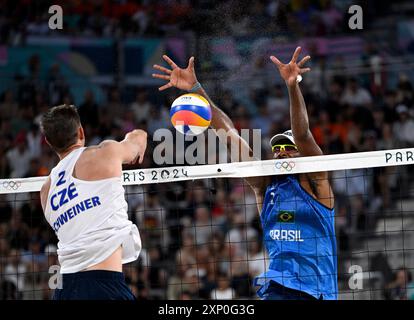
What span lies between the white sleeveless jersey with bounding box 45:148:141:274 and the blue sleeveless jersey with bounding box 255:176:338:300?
176 centimetres

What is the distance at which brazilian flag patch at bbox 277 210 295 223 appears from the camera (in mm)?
7605

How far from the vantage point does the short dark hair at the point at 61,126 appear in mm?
6211

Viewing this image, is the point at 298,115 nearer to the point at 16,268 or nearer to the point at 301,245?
the point at 301,245

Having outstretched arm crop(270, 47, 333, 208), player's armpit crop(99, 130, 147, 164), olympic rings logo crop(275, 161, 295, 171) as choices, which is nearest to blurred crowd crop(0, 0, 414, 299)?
olympic rings logo crop(275, 161, 295, 171)

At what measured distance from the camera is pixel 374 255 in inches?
534

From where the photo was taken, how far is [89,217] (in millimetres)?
6059

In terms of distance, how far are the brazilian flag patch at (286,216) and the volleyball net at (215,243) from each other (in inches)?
171

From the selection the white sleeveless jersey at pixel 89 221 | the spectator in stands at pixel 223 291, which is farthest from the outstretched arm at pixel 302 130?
the spectator in stands at pixel 223 291

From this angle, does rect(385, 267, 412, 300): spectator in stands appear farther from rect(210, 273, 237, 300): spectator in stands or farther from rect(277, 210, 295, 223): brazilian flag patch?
rect(277, 210, 295, 223): brazilian flag patch

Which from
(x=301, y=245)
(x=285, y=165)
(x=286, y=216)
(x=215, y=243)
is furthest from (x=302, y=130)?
(x=215, y=243)

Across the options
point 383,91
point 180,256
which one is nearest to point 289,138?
point 180,256

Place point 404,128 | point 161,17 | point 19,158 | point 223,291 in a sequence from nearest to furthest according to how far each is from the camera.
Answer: point 223,291 → point 404,128 → point 19,158 → point 161,17

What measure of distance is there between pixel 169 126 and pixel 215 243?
9.09 ft
